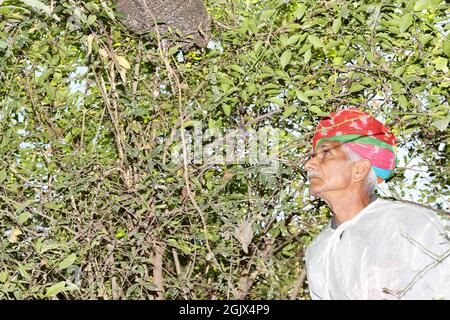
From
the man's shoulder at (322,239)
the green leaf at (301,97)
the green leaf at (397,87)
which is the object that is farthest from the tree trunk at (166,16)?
the man's shoulder at (322,239)

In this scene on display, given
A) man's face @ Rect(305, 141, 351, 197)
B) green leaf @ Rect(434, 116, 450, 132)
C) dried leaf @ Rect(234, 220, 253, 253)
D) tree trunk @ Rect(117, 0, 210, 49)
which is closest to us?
green leaf @ Rect(434, 116, 450, 132)

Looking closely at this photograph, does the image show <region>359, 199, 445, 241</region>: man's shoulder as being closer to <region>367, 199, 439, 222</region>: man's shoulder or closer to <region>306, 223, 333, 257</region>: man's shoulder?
<region>367, 199, 439, 222</region>: man's shoulder

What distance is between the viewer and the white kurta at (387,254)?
113 inches

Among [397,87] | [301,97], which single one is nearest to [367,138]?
[397,87]

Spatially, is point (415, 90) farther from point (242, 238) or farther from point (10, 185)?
point (10, 185)

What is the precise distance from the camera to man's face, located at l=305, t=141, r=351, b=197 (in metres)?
3.25

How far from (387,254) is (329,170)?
1.76ft

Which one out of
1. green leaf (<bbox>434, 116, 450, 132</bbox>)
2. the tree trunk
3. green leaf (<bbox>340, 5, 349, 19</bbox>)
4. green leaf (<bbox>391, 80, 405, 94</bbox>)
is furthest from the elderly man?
the tree trunk

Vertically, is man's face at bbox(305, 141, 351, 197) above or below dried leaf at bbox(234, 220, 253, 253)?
above

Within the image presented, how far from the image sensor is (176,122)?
3.53 meters

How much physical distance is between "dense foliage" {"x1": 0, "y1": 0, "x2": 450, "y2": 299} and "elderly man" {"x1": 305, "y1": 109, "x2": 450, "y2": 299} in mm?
164

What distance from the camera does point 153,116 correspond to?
152 inches
